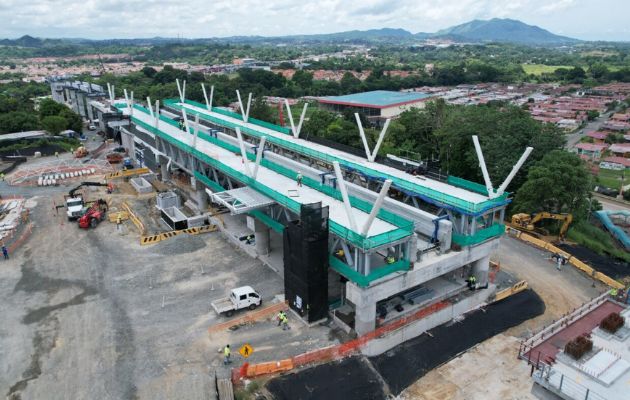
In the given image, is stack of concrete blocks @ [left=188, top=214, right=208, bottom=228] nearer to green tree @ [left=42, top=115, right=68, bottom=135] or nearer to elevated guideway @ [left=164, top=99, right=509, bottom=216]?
elevated guideway @ [left=164, top=99, right=509, bottom=216]

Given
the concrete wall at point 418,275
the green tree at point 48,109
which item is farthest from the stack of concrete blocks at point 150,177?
the concrete wall at point 418,275

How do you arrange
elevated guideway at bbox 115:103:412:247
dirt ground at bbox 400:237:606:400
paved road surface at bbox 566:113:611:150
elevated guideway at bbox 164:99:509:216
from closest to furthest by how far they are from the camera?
dirt ground at bbox 400:237:606:400 → elevated guideway at bbox 115:103:412:247 → elevated guideway at bbox 164:99:509:216 → paved road surface at bbox 566:113:611:150

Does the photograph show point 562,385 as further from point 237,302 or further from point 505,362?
point 237,302

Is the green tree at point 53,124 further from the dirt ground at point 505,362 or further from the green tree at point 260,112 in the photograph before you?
the dirt ground at point 505,362

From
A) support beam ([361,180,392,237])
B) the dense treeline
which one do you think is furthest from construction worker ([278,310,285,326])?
the dense treeline

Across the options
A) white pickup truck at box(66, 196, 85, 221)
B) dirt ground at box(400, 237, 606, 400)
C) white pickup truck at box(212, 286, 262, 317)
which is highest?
white pickup truck at box(66, 196, 85, 221)

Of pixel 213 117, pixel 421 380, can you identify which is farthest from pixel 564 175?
pixel 213 117

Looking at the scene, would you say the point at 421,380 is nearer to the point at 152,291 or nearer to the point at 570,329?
the point at 570,329

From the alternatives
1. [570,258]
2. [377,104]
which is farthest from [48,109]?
[570,258]
